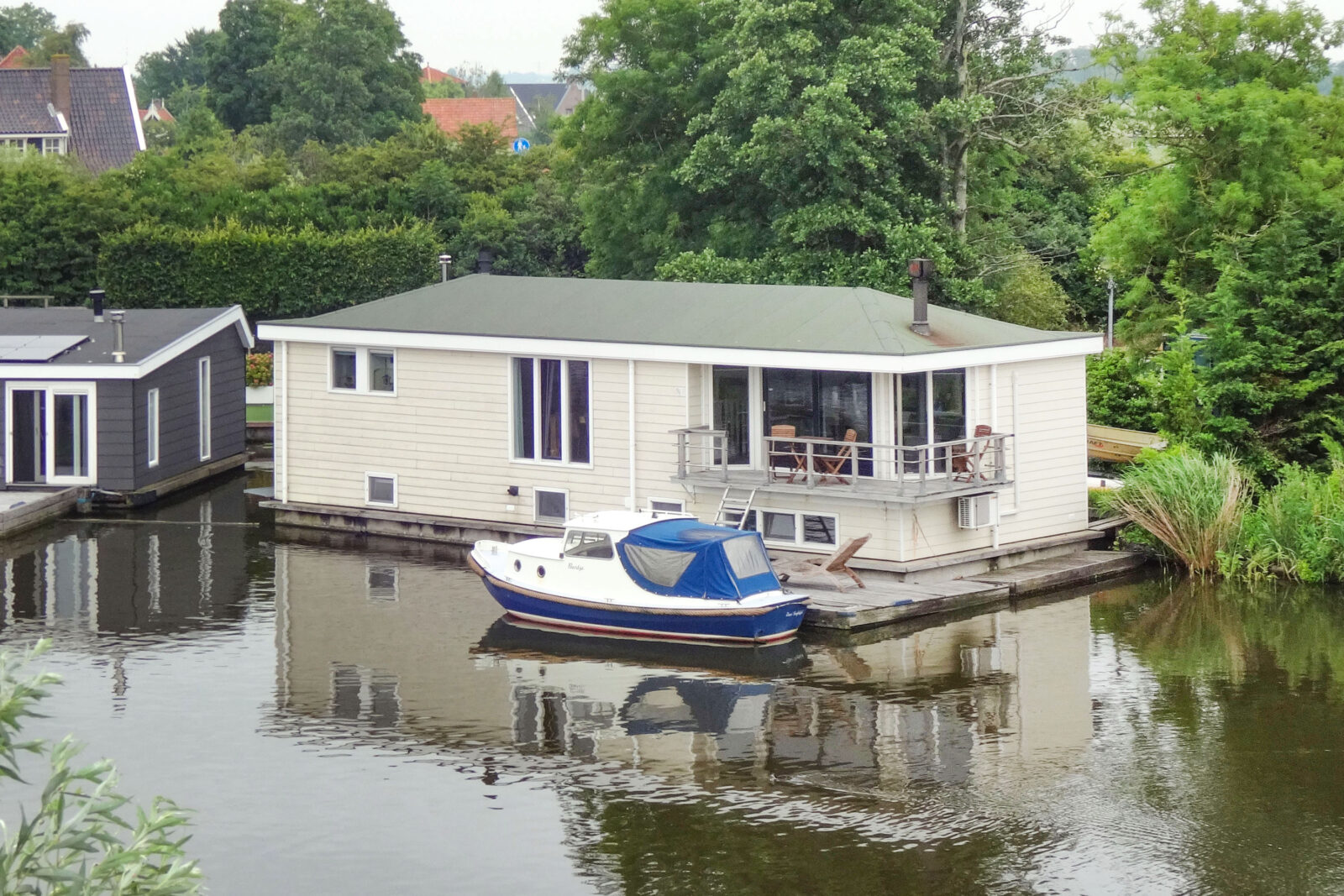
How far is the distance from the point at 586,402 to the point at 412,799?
39.8 feet

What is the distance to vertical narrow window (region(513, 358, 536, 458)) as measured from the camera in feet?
96.5

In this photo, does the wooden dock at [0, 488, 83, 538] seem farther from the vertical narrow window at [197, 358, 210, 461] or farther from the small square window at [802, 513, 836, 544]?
the small square window at [802, 513, 836, 544]

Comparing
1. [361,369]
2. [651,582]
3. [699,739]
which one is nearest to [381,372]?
[361,369]

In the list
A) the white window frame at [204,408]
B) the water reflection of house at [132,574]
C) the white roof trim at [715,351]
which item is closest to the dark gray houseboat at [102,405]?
the white window frame at [204,408]

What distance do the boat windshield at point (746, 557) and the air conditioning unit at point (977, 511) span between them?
429 cm

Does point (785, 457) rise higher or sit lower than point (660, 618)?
higher

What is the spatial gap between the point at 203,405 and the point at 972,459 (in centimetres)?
1762

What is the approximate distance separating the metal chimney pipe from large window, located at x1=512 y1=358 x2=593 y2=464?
8.43 meters

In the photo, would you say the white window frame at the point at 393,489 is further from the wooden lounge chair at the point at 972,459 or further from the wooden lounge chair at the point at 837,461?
the wooden lounge chair at the point at 972,459

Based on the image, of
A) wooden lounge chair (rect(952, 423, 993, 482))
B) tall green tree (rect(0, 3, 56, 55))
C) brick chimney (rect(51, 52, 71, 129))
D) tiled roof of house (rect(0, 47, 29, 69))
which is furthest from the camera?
tall green tree (rect(0, 3, 56, 55))

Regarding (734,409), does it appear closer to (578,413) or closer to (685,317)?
(685,317)

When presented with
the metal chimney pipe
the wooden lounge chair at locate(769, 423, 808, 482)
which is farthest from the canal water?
the metal chimney pipe

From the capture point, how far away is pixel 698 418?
28.0 m

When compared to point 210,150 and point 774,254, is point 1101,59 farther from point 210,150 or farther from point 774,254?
point 210,150
